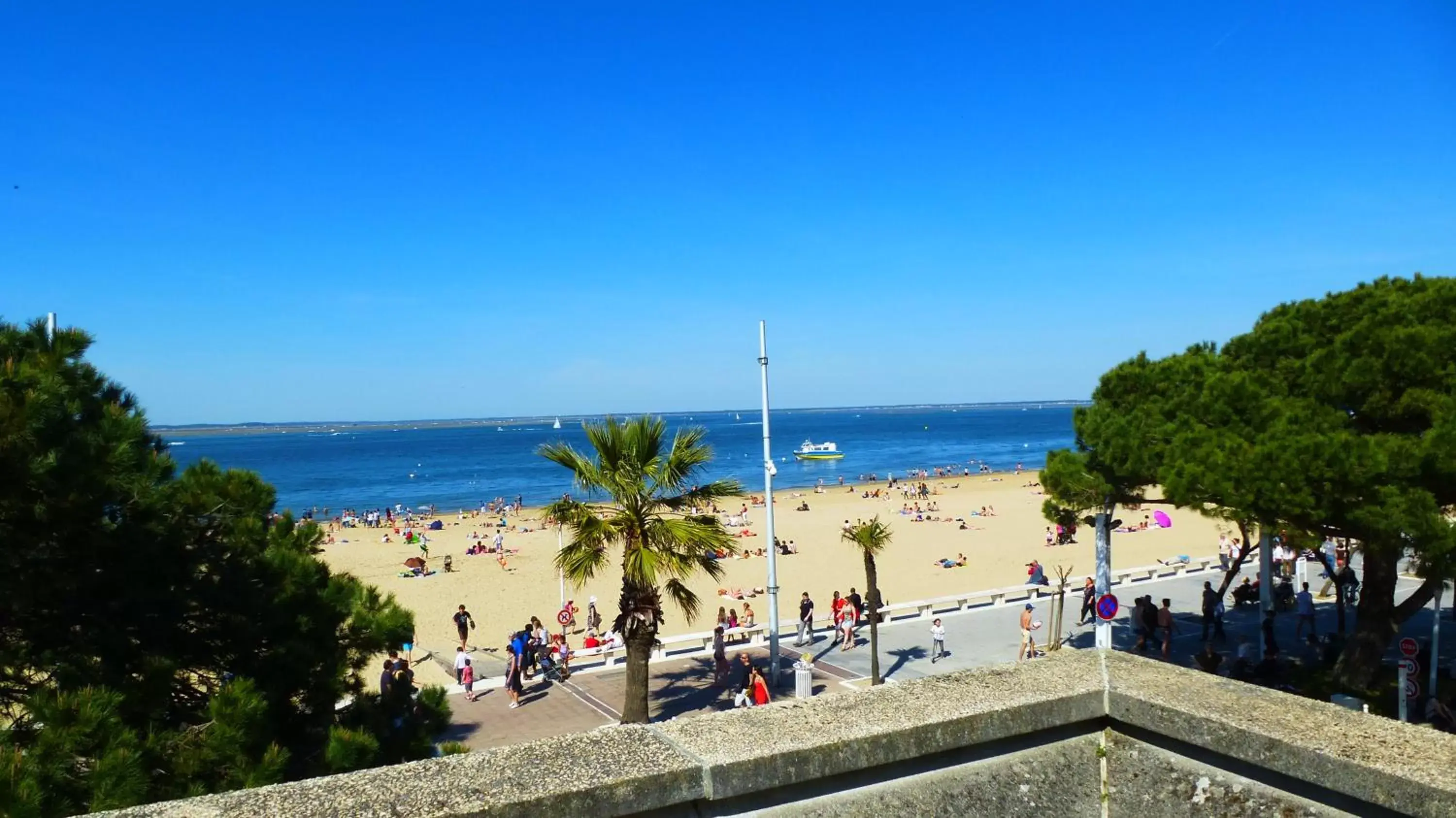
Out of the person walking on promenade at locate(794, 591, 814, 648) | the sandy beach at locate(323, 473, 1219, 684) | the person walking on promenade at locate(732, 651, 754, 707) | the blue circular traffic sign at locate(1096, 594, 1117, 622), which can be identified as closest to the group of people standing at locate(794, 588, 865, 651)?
the person walking on promenade at locate(794, 591, 814, 648)

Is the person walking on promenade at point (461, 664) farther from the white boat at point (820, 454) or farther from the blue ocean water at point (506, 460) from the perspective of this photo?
the white boat at point (820, 454)

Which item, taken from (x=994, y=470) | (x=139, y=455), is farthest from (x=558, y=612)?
(x=994, y=470)

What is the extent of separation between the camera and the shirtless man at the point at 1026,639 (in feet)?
50.8

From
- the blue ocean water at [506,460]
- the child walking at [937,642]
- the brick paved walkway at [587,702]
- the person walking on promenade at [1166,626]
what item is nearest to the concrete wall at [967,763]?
the brick paved walkway at [587,702]

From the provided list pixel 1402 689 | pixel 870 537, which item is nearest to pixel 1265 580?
pixel 1402 689

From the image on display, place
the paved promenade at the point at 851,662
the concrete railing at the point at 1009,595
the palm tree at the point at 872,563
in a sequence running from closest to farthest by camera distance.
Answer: the paved promenade at the point at 851,662
the palm tree at the point at 872,563
the concrete railing at the point at 1009,595

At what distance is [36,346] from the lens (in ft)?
18.2

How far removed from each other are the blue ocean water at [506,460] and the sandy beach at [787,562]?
6303mm

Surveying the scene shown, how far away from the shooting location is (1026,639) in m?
15.7

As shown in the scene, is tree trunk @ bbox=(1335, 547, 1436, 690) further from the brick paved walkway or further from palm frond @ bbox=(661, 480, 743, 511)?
palm frond @ bbox=(661, 480, 743, 511)

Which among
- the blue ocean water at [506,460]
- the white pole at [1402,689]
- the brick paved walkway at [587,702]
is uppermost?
the white pole at [1402,689]

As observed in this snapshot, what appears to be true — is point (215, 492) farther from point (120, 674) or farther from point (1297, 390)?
point (1297, 390)

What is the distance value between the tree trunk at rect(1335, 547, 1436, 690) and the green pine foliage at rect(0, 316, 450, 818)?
1205 centimetres

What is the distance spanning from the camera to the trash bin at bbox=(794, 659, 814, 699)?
13539 mm
